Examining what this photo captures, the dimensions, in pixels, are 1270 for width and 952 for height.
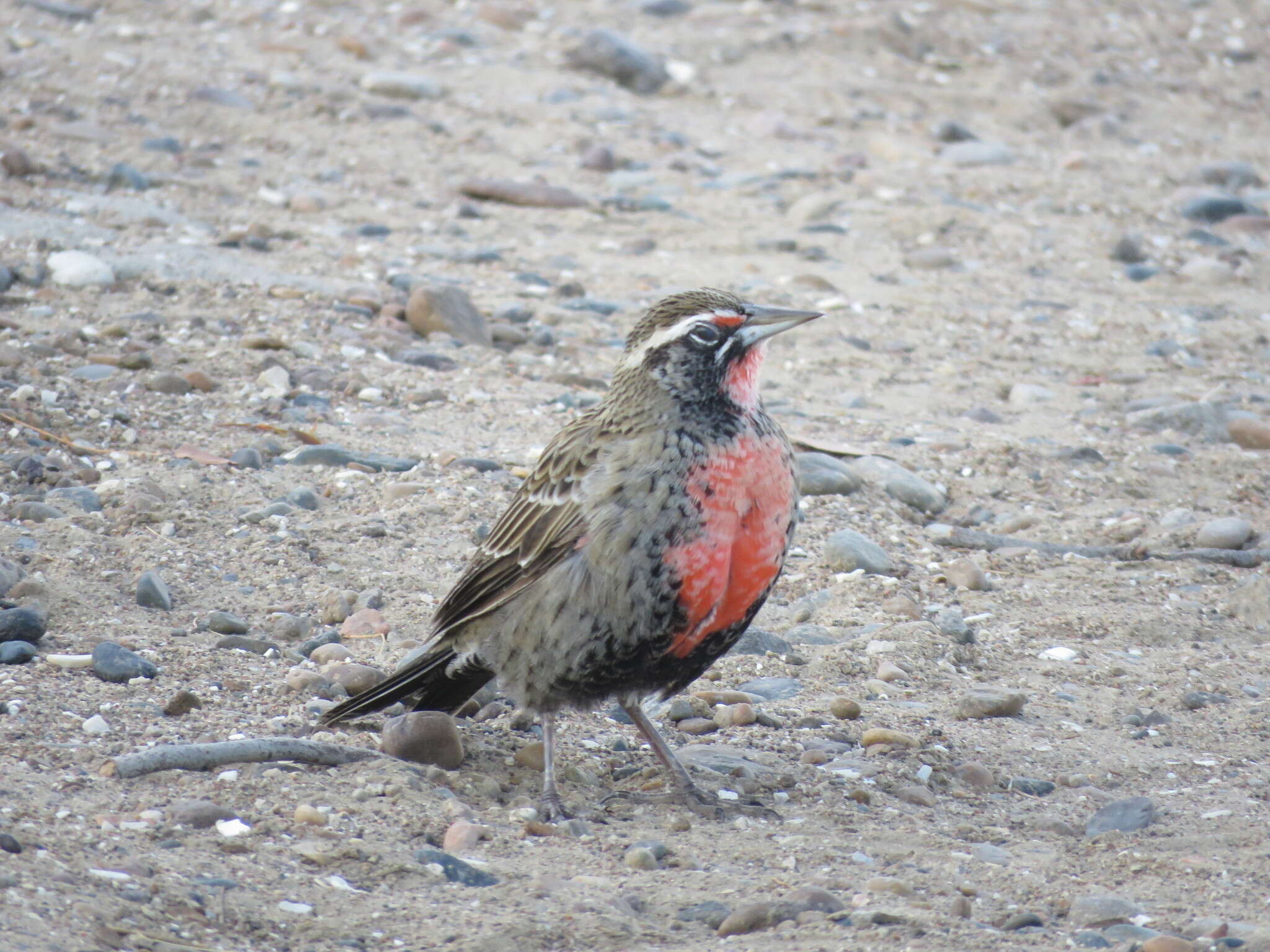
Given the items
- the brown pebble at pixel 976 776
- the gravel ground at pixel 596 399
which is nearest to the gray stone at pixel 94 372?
the gravel ground at pixel 596 399

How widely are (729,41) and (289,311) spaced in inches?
303

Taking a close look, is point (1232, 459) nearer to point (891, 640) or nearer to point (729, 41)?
Answer: point (891, 640)

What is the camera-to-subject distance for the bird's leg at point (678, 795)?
5.08m

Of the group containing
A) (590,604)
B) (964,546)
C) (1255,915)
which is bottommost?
(964,546)

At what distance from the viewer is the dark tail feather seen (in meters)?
5.22

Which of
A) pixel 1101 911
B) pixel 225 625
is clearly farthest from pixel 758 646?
pixel 1101 911

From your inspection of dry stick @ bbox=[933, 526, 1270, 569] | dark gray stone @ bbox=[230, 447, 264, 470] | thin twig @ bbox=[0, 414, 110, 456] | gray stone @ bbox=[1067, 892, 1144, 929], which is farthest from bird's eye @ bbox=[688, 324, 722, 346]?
thin twig @ bbox=[0, 414, 110, 456]

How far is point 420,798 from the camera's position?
15.7 feet

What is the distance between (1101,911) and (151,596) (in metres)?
3.68

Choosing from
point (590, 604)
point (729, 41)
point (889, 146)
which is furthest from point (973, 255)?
point (590, 604)

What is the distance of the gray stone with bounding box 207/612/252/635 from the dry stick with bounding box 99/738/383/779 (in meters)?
0.96

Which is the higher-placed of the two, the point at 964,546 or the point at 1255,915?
the point at 1255,915

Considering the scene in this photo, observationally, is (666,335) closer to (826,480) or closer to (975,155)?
(826,480)

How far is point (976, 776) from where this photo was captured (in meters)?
5.31
